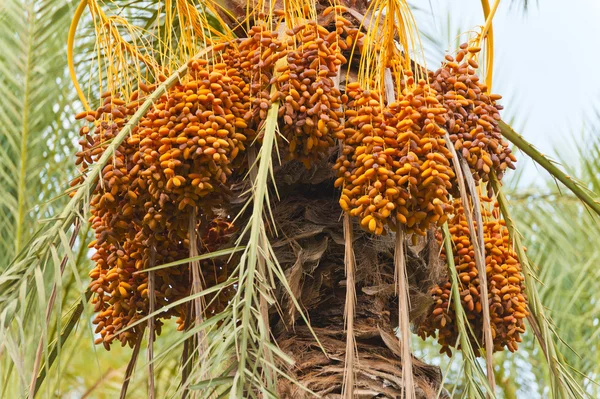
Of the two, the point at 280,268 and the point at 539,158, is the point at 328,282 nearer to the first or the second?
the point at 280,268

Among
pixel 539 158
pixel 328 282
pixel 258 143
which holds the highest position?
pixel 258 143

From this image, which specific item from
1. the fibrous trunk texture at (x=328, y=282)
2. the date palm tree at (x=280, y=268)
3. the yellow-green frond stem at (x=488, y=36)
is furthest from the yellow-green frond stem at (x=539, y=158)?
Answer: the fibrous trunk texture at (x=328, y=282)

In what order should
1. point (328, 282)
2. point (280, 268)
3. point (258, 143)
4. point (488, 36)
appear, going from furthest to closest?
point (488, 36), point (328, 282), point (258, 143), point (280, 268)

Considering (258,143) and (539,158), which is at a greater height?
(258,143)

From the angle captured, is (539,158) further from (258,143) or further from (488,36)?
(258,143)

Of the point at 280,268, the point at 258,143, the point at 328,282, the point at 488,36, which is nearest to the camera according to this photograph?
the point at 280,268

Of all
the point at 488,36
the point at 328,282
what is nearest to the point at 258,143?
the point at 328,282

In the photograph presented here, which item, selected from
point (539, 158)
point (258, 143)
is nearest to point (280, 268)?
point (258, 143)

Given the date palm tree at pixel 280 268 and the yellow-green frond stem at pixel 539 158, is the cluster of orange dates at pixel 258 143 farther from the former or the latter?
the yellow-green frond stem at pixel 539 158

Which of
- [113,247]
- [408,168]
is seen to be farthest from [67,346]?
[408,168]

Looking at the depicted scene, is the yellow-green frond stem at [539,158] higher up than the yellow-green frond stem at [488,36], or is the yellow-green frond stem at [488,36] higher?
the yellow-green frond stem at [488,36]

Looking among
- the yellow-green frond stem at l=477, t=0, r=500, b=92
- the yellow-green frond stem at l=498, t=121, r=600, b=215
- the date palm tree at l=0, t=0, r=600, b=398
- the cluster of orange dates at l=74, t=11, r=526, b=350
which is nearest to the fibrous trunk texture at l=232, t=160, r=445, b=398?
the date palm tree at l=0, t=0, r=600, b=398

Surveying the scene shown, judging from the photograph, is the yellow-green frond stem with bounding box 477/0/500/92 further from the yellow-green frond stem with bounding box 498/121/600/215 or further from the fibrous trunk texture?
the fibrous trunk texture

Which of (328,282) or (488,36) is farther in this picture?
(488,36)
